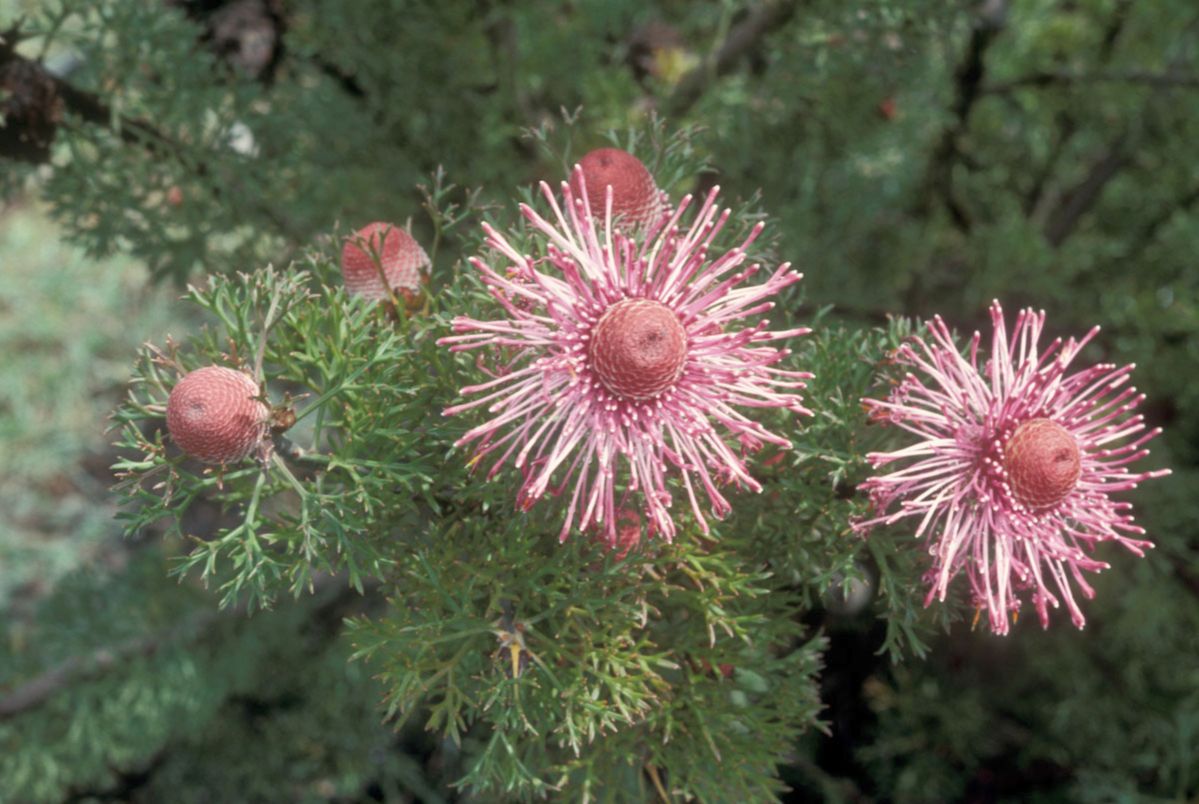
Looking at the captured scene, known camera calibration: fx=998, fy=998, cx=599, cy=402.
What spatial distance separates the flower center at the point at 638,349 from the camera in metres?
0.63

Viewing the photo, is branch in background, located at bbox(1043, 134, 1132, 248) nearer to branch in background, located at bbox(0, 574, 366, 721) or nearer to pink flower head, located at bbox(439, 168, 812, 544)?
pink flower head, located at bbox(439, 168, 812, 544)

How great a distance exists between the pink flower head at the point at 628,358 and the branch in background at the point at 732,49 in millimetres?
878

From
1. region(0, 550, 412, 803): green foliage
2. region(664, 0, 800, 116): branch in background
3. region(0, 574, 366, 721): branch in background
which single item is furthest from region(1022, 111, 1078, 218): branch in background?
region(0, 574, 366, 721): branch in background

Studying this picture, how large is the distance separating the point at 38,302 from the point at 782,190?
2.20 m

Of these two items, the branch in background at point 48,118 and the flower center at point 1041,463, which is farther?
the branch in background at point 48,118

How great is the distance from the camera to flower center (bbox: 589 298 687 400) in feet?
2.08

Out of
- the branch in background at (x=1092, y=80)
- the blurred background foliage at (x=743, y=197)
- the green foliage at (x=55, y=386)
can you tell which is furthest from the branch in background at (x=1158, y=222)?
the green foliage at (x=55, y=386)

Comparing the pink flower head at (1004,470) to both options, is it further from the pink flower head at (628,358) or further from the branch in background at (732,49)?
the branch in background at (732,49)

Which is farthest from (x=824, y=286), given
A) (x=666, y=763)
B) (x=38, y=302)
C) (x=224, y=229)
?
(x=38, y=302)

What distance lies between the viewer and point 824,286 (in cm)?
180

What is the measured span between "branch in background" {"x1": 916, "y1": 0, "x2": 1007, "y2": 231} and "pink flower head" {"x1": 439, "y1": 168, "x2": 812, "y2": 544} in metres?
1.01

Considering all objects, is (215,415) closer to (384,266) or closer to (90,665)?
(384,266)

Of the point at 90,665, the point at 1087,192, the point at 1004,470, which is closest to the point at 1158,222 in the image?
the point at 1087,192

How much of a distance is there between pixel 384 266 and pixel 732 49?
0.89m
